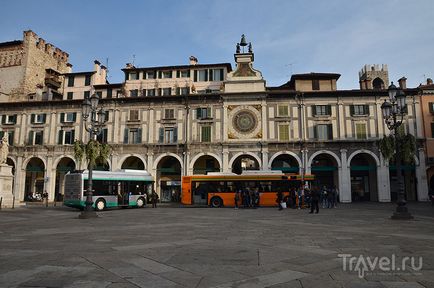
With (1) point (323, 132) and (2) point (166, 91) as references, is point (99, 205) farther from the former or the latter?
(1) point (323, 132)

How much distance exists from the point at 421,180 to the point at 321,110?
42.1 feet

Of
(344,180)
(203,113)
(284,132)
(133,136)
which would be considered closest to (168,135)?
(133,136)

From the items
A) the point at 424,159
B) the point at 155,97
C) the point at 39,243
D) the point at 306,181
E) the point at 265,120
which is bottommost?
the point at 39,243

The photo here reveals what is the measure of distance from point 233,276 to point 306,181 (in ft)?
78.6

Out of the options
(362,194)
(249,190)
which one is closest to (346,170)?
(362,194)

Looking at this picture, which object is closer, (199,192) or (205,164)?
(199,192)

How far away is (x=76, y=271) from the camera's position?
604cm

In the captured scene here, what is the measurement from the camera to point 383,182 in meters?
35.8

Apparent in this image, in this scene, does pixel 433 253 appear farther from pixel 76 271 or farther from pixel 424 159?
pixel 424 159

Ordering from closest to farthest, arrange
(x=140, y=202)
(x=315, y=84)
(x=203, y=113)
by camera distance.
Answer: (x=140, y=202)
(x=203, y=113)
(x=315, y=84)

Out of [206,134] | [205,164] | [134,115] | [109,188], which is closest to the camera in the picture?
[109,188]

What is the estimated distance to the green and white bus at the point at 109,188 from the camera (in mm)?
25156

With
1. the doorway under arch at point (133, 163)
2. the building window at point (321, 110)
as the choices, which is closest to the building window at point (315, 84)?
the building window at point (321, 110)

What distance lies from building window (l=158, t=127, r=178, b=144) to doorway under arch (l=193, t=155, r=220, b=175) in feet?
12.8
